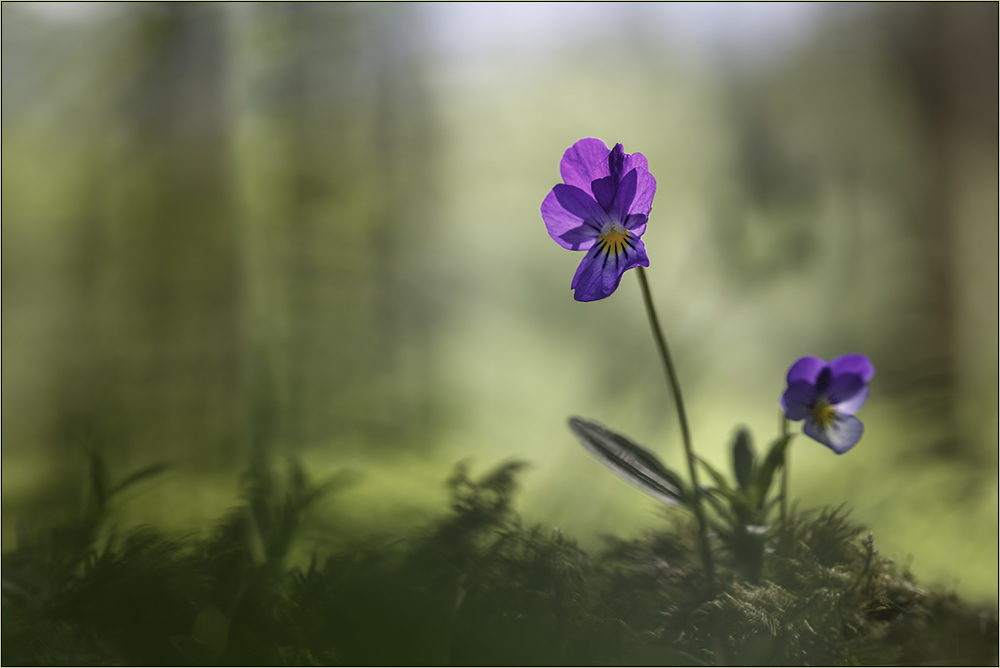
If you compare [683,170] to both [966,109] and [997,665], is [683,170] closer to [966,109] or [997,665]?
[966,109]

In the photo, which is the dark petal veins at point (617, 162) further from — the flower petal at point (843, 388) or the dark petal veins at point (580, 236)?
the flower petal at point (843, 388)

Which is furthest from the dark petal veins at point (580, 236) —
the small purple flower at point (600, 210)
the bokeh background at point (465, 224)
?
the bokeh background at point (465, 224)

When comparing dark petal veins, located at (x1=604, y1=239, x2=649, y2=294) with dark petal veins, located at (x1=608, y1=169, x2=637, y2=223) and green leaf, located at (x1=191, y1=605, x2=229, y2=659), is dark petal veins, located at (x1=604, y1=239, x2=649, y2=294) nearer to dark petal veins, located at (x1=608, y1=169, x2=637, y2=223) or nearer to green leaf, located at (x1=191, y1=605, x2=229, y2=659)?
dark petal veins, located at (x1=608, y1=169, x2=637, y2=223)

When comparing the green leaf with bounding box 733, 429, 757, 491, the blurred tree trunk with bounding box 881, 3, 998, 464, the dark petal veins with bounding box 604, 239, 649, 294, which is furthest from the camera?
the blurred tree trunk with bounding box 881, 3, 998, 464

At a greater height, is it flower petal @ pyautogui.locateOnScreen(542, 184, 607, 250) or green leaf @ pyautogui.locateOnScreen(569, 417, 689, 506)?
flower petal @ pyautogui.locateOnScreen(542, 184, 607, 250)

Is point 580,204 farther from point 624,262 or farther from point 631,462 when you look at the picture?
point 631,462

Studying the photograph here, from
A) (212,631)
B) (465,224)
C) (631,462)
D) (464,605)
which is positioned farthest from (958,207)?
(212,631)

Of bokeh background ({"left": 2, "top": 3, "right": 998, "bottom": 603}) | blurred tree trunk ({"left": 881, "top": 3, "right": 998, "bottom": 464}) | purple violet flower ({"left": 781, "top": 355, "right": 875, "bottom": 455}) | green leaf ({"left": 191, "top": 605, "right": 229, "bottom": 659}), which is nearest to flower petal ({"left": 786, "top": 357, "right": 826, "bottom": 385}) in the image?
A: purple violet flower ({"left": 781, "top": 355, "right": 875, "bottom": 455})
